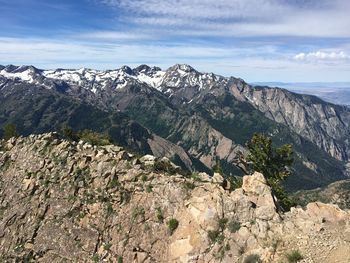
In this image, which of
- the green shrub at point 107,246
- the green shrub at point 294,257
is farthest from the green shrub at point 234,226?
the green shrub at point 107,246

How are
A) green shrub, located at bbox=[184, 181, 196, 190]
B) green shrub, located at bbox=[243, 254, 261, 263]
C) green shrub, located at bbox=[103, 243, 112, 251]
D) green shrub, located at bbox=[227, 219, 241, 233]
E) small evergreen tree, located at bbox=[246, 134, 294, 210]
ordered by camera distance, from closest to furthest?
green shrub, located at bbox=[243, 254, 261, 263] < green shrub, located at bbox=[227, 219, 241, 233] < green shrub, located at bbox=[103, 243, 112, 251] < green shrub, located at bbox=[184, 181, 196, 190] < small evergreen tree, located at bbox=[246, 134, 294, 210]

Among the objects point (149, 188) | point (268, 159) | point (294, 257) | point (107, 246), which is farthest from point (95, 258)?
point (268, 159)

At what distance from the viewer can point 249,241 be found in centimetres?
3712

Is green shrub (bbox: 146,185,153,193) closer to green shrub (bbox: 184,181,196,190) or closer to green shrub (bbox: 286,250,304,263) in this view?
green shrub (bbox: 184,181,196,190)

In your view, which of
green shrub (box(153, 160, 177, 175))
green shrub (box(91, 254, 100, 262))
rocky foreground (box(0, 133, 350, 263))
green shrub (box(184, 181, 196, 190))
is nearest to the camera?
rocky foreground (box(0, 133, 350, 263))

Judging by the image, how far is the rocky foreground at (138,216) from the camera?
36.7m

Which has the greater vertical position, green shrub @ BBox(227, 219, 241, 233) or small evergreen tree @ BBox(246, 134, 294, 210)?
green shrub @ BBox(227, 219, 241, 233)

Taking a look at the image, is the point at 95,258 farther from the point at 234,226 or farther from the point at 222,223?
the point at 234,226

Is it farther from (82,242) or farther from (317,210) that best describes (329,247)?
(82,242)

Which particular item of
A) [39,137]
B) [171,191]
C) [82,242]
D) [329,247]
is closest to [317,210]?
[329,247]

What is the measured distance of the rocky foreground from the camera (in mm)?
36719

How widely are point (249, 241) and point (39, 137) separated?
38.2 meters

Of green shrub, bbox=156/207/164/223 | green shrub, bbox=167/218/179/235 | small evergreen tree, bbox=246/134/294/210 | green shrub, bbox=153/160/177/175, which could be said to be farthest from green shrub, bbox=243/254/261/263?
small evergreen tree, bbox=246/134/294/210

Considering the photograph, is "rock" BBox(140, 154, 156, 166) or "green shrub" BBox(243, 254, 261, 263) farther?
"rock" BBox(140, 154, 156, 166)
